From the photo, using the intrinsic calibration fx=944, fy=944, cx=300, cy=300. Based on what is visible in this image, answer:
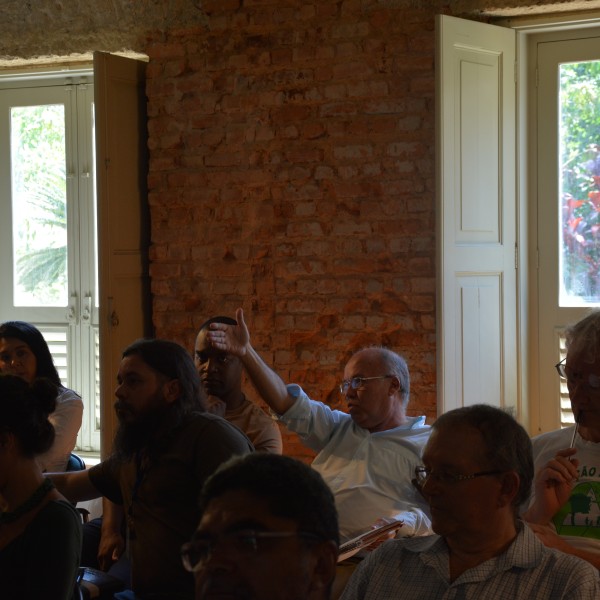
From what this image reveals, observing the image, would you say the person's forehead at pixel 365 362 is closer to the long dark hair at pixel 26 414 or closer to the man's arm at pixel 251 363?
the man's arm at pixel 251 363

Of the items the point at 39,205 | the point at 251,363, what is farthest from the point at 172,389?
the point at 39,205

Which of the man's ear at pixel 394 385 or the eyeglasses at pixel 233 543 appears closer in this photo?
the eyeglasses at pixel 233 543

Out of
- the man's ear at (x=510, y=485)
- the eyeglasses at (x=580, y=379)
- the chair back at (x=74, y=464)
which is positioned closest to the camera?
the man's ear at (x=510, y=485)

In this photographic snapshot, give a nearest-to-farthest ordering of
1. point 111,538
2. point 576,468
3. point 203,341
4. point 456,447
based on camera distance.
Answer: point 456,447, point 576,468, point 111,538, point 203,341

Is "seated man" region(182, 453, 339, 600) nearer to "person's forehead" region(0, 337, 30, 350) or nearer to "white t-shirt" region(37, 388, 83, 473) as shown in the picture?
"white t-shirt" region(37, 388, 83, 473)

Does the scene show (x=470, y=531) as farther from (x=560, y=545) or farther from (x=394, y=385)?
(x=394, y=385)

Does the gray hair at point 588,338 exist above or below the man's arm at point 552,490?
above

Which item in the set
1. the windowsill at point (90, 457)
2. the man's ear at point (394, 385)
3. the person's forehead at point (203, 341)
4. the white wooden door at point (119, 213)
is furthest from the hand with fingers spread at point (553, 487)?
the windowsill at point (90, 457)

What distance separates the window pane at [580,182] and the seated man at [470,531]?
9.59 feet

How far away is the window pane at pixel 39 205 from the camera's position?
19.7 ft

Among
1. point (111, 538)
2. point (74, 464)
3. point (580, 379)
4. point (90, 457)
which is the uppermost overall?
point (580, 379)

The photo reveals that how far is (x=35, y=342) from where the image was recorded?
423 cm

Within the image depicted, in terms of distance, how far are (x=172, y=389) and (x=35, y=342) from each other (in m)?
1.48

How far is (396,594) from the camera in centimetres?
206
